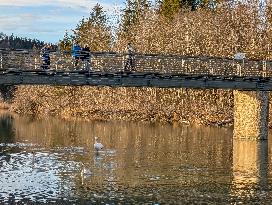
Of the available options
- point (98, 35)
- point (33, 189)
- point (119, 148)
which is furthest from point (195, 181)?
point (98, 35)

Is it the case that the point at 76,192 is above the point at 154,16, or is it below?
below

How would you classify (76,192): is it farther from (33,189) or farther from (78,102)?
(78,102)

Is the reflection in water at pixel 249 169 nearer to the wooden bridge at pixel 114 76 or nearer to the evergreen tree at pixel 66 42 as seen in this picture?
the wooden bridge at pixel 114 76

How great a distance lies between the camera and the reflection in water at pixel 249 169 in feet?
108

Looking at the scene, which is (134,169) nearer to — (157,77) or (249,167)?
(249,167)

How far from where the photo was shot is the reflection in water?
32938 mm

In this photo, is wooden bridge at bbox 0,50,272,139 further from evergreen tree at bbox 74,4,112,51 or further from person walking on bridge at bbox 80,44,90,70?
evergreen tree at bbox 74,4,112,51

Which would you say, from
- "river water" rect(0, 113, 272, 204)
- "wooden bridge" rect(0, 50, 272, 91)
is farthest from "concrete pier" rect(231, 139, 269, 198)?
"wooden bridge" rect(0, 50, 272, 91)

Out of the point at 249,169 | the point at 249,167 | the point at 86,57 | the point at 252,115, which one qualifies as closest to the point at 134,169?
the point at 249,169

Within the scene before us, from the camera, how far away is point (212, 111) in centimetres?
8100

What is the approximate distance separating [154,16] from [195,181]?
64.6 meters

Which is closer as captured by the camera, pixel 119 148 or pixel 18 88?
pixel 119 148

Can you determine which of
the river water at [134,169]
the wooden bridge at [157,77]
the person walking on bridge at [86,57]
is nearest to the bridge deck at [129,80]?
the wooden bridge at [157,77]

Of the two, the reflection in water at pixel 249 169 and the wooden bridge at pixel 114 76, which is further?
the wooden bridge at pixel 114 76
